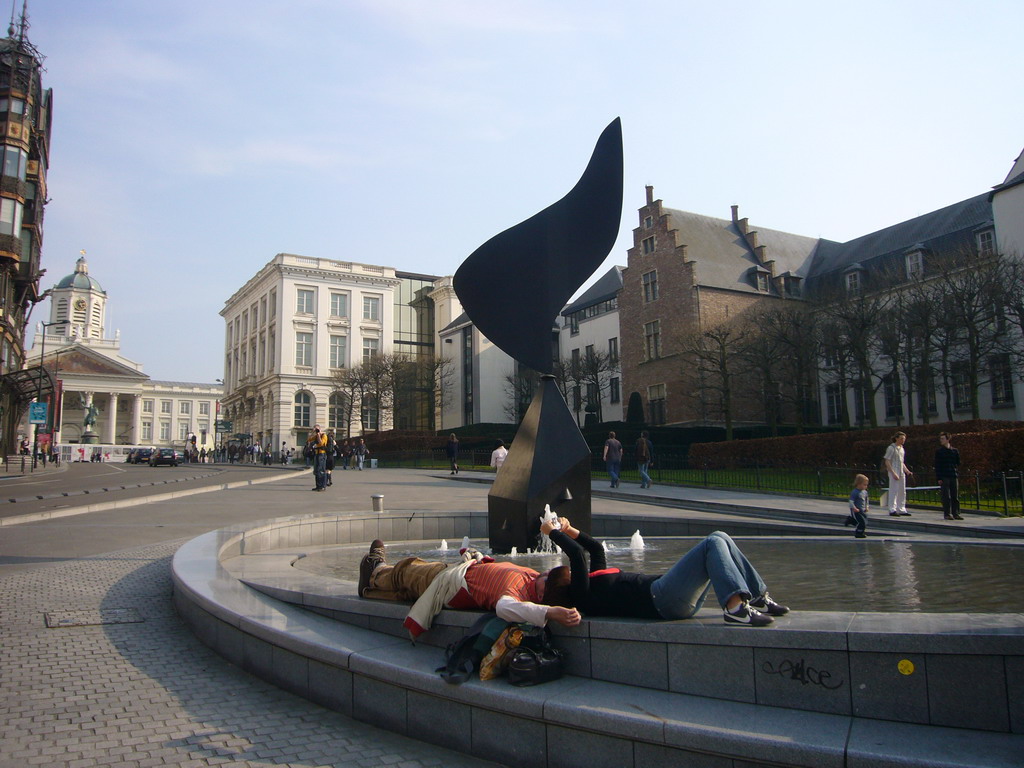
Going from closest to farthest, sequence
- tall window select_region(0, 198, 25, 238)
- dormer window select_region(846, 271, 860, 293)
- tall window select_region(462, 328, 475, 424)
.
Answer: dormer window select_region(846, 271, 860, 293) → tall window select_region(0, 198, 25, 238) → tall window select_region(462, 328, 475, 424)

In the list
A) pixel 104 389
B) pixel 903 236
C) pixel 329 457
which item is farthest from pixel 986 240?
pixel 104 389

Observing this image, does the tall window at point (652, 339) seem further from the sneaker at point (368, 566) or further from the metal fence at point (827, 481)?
the sneaker at point (368, 566)

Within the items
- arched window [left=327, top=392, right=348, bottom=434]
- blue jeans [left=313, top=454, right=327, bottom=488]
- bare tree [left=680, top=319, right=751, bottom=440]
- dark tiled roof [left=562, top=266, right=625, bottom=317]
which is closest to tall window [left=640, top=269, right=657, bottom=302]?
dark tiled roof [left=562, top=266, right=625, bottom=317]

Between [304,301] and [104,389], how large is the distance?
39219mm

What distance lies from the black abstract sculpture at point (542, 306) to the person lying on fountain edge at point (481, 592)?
3565mm

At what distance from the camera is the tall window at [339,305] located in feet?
243

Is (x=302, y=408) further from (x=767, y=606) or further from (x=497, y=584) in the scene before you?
(x=767, y=606)

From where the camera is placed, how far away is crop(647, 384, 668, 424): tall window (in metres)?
44.2

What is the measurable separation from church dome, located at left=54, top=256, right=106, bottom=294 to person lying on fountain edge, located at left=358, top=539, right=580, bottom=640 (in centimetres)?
13082

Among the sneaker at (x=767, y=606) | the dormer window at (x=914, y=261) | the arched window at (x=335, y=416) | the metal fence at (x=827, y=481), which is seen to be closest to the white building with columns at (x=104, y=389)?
the arched window at (x=335, y=416)

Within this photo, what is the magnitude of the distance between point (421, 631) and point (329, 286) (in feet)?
236

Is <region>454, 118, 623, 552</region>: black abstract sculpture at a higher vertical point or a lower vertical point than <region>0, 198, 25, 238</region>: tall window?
lower

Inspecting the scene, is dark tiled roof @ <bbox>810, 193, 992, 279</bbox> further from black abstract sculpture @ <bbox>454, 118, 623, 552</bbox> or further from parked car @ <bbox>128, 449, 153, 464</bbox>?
parked car @ <bbox>128, 449, 153, 464</bbox>

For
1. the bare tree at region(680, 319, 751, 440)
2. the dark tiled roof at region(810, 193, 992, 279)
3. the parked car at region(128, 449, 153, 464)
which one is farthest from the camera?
the parked car at region(128, 449, 153, 464)
